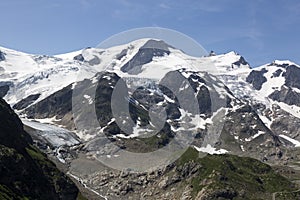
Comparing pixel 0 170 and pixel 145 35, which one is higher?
pixel 145 35

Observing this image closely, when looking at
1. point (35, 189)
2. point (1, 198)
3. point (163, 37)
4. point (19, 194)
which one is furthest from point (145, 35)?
point (35, 189)

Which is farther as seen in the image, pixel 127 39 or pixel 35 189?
pixel 35 189

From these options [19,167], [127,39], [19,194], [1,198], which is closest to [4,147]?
[19,167]

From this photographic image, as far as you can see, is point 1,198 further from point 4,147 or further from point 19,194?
point 4,147

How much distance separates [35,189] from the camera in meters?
196

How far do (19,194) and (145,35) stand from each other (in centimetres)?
10458

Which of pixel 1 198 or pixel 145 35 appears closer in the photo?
pixel 145 35

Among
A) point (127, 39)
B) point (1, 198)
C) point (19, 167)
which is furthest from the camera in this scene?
point (19, 167)

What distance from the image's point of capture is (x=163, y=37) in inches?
3871

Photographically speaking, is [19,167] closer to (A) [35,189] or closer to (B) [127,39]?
(A) [35,189]

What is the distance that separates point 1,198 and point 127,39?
262 feet

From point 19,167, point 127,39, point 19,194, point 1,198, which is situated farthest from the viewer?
point 19,167

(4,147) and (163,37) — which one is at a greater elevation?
(163,37)

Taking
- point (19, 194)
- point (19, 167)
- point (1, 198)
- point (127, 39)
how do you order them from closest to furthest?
point (127, 39), point (1, 198), point (19, 194), point (19, 167)
